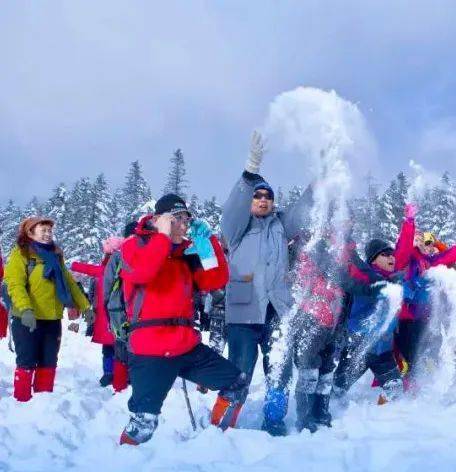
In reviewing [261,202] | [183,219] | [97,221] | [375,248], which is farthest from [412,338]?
[97,221]

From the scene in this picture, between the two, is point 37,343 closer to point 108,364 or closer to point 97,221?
point 108,364

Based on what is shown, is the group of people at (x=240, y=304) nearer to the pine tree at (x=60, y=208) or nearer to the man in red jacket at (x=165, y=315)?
the man in red jacket at (x=165, y=315)

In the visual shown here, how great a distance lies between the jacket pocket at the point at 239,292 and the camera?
554 cm

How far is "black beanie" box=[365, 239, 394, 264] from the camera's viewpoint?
754 centimetres

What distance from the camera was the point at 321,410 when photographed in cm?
582

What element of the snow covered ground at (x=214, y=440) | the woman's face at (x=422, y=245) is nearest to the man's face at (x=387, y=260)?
the woman's face at (x=422, y=245)

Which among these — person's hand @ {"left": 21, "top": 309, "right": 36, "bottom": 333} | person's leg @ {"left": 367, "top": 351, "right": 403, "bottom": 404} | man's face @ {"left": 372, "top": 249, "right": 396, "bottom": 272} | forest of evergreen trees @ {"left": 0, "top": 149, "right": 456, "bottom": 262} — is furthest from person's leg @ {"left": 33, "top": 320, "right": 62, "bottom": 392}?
forest of evergreen trees @ {"left": 0, "top": 149, "right": 456, "bottom": 262}

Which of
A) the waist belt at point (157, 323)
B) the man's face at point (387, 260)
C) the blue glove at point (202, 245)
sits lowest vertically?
the waist belt at point (157, 323)

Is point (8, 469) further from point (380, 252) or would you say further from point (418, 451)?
point (380, 252)

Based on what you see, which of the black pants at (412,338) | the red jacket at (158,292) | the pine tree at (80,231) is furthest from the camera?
the pine tree at (80,231)

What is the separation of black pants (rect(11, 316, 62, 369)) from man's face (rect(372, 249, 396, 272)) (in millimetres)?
4319

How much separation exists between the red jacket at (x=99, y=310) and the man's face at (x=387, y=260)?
161 inches

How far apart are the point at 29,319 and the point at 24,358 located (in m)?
0.60

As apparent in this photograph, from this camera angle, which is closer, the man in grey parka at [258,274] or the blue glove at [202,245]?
the blue glove at [202,245]
